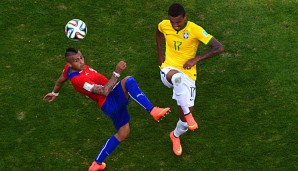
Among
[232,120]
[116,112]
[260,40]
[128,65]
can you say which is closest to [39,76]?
[128,65]

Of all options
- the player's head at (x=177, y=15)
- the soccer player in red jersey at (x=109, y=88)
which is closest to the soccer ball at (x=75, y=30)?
the soccer player in red jersey at (x=109, y=88)

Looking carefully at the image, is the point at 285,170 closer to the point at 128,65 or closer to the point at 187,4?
the point at 128,65

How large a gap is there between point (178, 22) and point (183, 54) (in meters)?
0.67

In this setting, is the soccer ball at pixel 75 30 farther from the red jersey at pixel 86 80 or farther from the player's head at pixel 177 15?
the player's head at pixel 177 15

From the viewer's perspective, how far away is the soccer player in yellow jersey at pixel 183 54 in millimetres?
8945

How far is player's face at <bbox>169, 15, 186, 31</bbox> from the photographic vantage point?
29.0 ft

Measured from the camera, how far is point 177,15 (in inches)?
347

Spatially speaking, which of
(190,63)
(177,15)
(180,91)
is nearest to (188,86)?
(180,91)

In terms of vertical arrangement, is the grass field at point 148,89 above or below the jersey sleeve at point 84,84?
below

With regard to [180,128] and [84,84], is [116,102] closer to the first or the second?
[84,84]

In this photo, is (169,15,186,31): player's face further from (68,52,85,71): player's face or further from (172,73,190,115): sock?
(68,52,85,71): player's face

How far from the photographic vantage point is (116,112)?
8.91m

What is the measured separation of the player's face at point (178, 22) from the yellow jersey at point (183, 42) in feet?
0.41

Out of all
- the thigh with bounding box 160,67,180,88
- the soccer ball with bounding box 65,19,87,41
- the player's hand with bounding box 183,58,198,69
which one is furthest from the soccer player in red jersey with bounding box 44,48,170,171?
the player's hand with bounding box 183,58,198,69
